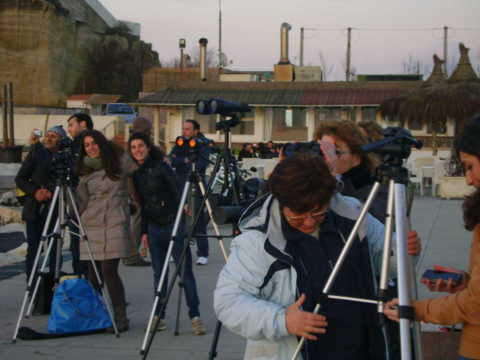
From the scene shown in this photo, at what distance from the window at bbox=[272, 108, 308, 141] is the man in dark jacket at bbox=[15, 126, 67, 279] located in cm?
2957

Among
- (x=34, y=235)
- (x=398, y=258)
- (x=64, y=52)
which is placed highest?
(x=64, y=52)

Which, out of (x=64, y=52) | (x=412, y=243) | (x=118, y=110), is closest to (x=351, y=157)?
(x=412, y=243)

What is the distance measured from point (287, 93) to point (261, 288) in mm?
34500

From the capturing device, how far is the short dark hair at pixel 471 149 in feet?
10.2

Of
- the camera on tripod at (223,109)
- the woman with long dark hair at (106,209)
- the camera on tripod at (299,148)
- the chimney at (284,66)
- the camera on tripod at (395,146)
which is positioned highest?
the chimney at (284,66)

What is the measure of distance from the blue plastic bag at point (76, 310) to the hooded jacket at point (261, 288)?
4.10m

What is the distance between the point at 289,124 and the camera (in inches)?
1503

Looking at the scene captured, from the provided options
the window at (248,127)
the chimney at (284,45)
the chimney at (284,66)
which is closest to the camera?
the window at (248,127)

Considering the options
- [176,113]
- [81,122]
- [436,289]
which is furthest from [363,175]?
[176,113]

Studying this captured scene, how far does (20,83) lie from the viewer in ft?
230

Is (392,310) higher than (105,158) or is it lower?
lower

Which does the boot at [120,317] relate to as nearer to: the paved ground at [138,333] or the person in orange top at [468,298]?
the paved ground at [138,333]

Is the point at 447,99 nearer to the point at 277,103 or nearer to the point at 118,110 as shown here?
the point at 277,103

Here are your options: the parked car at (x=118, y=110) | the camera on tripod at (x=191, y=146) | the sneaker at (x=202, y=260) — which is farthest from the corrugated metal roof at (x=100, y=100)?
the camera on tripod at (x=191, y=146)
